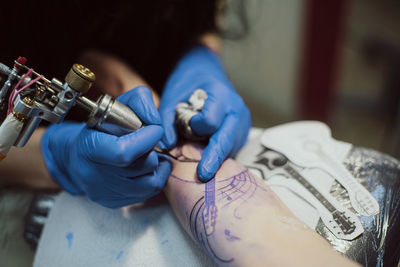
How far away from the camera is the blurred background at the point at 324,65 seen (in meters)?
2.35

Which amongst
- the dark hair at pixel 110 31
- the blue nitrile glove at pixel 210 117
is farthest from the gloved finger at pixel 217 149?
the dark hair at pixel 110 31

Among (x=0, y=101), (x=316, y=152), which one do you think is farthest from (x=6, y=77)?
(x=316, y=152)

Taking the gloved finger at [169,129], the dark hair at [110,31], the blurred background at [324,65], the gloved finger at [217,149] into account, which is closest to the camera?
the gloved finger at [217,149]

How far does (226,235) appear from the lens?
66 centimetres

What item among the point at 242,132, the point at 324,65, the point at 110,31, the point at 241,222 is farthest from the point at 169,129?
the point at 324,65

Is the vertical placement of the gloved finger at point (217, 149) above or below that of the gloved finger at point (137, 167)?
above

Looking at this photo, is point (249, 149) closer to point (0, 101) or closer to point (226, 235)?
point (226, 235)

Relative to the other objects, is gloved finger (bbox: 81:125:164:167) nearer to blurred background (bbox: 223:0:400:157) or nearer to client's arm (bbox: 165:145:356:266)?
client's arm (bbox: 165:145:356:266)

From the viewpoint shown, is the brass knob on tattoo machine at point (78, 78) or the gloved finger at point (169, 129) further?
the gloved finger at point (169, 129)

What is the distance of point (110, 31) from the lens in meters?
1.39

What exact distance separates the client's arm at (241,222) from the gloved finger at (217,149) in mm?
21

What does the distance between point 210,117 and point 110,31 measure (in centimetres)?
79

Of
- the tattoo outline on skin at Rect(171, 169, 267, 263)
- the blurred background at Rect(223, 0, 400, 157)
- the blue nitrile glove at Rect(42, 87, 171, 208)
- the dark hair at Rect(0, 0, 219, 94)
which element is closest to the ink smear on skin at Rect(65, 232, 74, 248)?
the blue nitrile glove at Rect(42, 87, 171, 208)

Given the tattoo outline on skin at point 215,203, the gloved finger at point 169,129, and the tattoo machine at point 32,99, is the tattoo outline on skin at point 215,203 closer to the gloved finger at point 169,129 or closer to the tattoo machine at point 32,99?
the gloved finger at point 169,129
